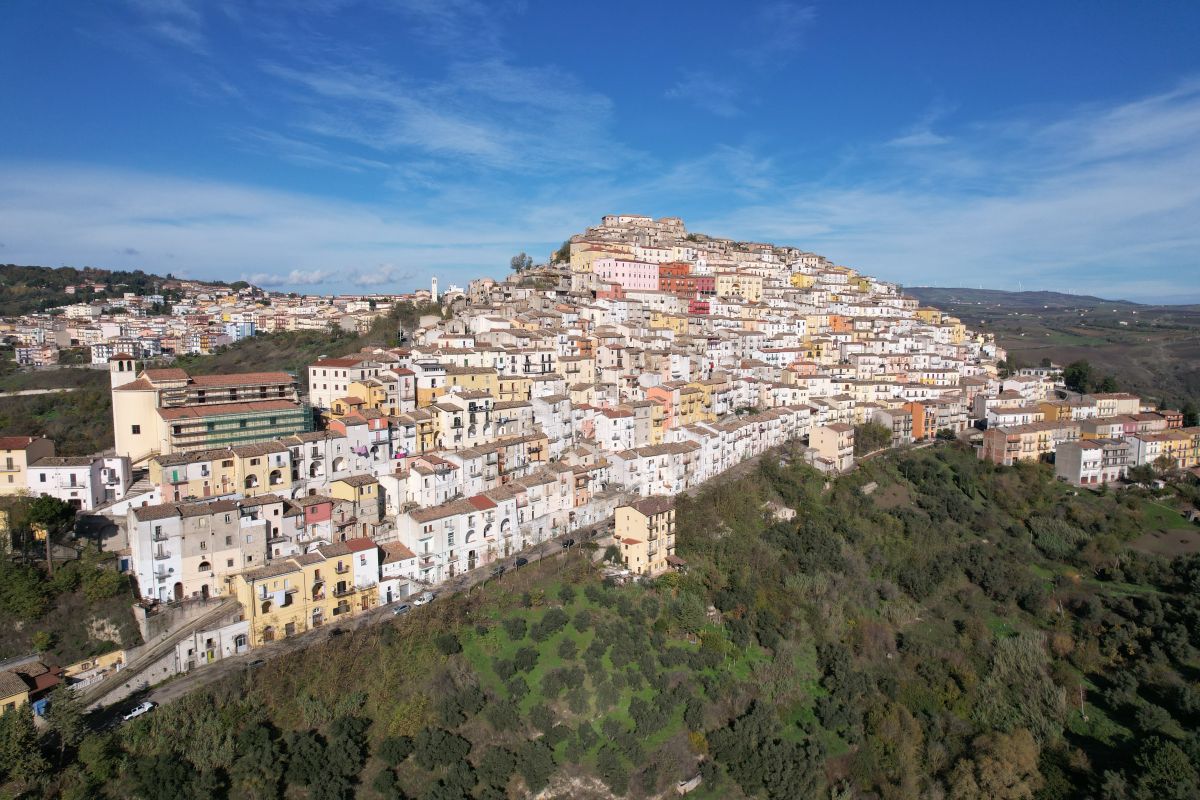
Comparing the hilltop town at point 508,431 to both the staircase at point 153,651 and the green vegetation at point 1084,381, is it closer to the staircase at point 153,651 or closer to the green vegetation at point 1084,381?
the staircase at point 153,651

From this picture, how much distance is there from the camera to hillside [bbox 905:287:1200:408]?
60.1 metres

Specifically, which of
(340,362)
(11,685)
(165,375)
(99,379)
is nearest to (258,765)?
(11,685)

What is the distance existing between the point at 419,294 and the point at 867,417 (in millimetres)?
37577

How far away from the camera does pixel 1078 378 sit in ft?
165

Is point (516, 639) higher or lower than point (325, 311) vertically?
lower

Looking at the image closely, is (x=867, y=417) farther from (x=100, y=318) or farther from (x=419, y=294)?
(x=100, y=318)

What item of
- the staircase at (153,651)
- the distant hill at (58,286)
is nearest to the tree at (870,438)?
the staircase at (153,651)

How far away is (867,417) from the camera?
129 feet

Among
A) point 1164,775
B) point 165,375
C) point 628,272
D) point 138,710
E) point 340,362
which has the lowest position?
point 1164,775

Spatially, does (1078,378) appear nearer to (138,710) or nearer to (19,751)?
(138,710)

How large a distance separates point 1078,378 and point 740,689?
138ft

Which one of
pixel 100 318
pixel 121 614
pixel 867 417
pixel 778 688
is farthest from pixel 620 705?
pixel 100 318

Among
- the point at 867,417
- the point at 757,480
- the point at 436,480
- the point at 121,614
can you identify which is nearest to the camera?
the point at 121,614

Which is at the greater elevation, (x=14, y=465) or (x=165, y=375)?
(x=165, y=375)
